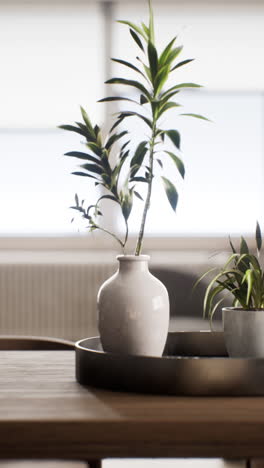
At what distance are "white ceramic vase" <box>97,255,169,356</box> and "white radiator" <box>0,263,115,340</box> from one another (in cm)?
377

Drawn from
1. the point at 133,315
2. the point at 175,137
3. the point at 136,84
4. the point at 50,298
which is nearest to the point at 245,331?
the point at 133,315

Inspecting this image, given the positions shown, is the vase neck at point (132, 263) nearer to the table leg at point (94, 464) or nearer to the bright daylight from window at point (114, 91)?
the table leg at point (94, 464)

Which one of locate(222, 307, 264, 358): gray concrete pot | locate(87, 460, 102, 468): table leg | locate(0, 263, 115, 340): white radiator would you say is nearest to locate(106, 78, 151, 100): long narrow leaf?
locate(222, 307, 264, 358): gray concrete pot

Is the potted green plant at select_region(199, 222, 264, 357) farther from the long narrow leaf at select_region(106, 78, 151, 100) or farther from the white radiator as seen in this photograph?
the white radiator

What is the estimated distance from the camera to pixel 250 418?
0.86m

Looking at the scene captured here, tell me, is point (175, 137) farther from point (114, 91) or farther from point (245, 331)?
point (114, 91)

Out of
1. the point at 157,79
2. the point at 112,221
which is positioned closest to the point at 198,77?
the point at 112,221

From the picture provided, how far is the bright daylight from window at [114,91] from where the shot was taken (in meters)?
5.20

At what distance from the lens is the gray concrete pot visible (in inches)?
47.1

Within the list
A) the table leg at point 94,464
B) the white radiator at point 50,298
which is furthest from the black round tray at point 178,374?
the white radiator at point 50,298

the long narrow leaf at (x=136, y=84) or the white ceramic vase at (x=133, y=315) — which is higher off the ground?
the long narrow leaf at (x=136, y=84)

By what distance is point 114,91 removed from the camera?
5238 millimetres

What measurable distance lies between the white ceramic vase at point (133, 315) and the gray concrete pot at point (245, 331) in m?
0.13

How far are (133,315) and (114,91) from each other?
14.0ft
